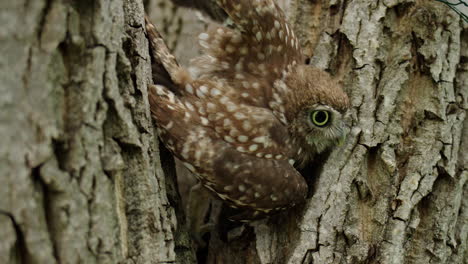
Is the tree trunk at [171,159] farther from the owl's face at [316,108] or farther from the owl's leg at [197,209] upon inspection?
the owl's leg at [197,209]

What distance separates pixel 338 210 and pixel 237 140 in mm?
665

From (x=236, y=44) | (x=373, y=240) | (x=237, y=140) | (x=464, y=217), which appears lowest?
(x=373, y=240)

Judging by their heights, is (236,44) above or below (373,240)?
above

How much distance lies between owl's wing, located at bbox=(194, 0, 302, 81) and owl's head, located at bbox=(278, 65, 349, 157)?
0.38 ft

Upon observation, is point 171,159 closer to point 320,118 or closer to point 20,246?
point 320,118

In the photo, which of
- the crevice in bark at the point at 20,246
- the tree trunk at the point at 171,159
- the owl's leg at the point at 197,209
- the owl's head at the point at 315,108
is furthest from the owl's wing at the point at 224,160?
the crevice in bark at the point at 20,246

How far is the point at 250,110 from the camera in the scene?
2.57 metres

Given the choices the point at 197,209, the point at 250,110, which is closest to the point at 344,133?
the point at 250,110

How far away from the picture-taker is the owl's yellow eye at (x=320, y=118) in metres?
2.73

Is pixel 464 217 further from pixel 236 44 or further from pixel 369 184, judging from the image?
pixel 236 44

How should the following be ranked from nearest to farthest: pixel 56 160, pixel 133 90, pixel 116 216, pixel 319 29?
pixel 56 160, pixel 116 216, pixel 133 90, pixel 319 29

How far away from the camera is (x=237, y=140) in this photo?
8.16 feet

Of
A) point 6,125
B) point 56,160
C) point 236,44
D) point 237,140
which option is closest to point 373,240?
point 237,140

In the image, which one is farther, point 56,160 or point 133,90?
point 133,90
